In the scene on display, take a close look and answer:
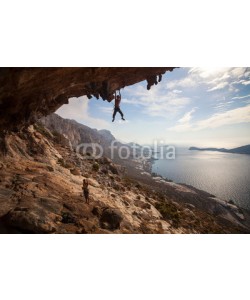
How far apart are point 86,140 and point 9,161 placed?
11418cm

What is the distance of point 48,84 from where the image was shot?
29.9 ft

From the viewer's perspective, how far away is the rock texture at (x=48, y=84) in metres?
7.56

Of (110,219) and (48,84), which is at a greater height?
(48,84)

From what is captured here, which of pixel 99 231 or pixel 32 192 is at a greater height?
pixel 32 192

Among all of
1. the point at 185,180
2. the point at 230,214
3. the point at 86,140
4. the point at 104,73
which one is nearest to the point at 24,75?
the point at 104,73

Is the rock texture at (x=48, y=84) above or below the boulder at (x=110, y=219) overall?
above

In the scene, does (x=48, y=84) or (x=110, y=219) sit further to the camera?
(x=110, y=219)

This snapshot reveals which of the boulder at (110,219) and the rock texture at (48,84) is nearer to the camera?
the rock texture at (48,84)

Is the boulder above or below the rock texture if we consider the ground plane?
Result: below

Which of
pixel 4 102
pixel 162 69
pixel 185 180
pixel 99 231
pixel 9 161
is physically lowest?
pixel 185 180

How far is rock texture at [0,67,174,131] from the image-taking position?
7.56 m

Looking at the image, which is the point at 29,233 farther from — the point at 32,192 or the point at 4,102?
the point at 4,102

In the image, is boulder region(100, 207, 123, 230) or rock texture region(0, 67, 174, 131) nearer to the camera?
rock texture region(0, 67, 174, 131)
